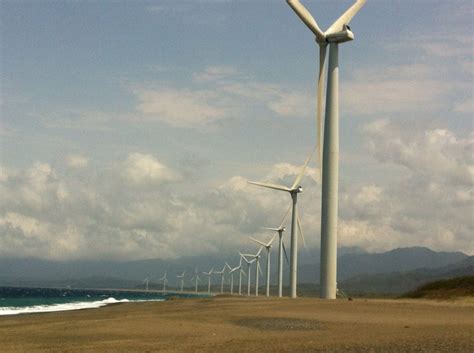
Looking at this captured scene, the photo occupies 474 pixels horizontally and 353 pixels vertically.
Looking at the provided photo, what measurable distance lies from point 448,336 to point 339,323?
770 cm

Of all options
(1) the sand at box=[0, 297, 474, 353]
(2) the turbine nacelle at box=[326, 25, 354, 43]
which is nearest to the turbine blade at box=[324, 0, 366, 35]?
(2) the turbine nacelle at box=[326, 25, 354, 43]

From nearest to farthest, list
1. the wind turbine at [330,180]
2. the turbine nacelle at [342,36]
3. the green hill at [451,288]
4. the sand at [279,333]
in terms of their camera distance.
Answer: the sand at [279,333] → the wind turbine at [330,180] → the turbine nacelle at [342,36] → the green hill at [451,288]

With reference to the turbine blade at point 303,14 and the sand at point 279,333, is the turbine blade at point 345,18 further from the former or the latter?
the sand at point 279,333

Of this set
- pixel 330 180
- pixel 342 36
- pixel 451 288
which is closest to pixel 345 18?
pixel 342 36

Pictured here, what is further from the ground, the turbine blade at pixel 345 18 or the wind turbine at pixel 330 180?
the turbine blade at pixel 345 18

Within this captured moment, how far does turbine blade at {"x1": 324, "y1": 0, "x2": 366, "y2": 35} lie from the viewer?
152 ft

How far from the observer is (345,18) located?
4750cm

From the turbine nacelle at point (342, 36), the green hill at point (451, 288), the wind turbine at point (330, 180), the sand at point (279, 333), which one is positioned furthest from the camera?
the green hill at point (451, 288)

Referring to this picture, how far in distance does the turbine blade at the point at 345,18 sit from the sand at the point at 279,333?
20.8m

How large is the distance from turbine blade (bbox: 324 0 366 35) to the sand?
68.2 feet

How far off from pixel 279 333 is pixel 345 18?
99.7ft

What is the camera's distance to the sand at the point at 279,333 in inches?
747

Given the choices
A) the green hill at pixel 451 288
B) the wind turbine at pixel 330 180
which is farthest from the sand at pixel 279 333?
the green hill at pixel 451 288

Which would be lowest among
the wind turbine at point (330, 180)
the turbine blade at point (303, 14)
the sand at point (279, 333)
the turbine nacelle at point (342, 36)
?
the sand at point (279, 333)
